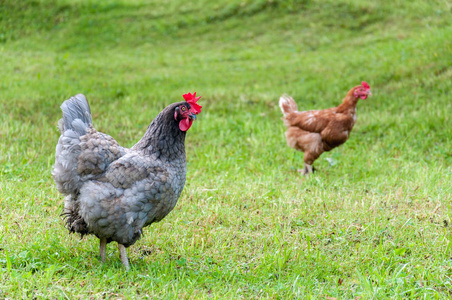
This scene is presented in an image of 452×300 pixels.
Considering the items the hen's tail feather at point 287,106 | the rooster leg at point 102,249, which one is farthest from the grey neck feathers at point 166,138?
the hen's tail feather at point 287,106

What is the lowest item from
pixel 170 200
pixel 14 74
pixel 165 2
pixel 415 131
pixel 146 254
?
pixel 415 131

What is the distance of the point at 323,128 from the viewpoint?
754 centimetres

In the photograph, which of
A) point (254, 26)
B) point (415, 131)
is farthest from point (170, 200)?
point (254, 26)

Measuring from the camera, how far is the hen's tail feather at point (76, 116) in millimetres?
4363

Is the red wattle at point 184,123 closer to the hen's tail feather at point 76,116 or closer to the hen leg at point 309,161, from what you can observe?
the hen's tail feather at point 76,116

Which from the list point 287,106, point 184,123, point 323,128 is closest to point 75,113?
point 184,123

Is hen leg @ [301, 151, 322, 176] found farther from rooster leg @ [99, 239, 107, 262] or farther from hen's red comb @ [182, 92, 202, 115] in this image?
rooster leg @ [99, 239, 107, 262]

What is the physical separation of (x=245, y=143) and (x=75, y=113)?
448 centimetres

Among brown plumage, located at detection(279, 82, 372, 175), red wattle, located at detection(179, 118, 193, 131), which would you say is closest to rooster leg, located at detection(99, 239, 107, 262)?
red wattle, located at detection(179, 118, 193, 131)

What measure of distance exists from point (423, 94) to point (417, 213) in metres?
5.90

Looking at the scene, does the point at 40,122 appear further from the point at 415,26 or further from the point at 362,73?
the point at 415,26

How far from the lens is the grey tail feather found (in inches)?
172

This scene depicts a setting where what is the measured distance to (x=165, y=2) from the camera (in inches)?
750

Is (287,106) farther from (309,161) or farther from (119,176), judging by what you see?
(119,176)
